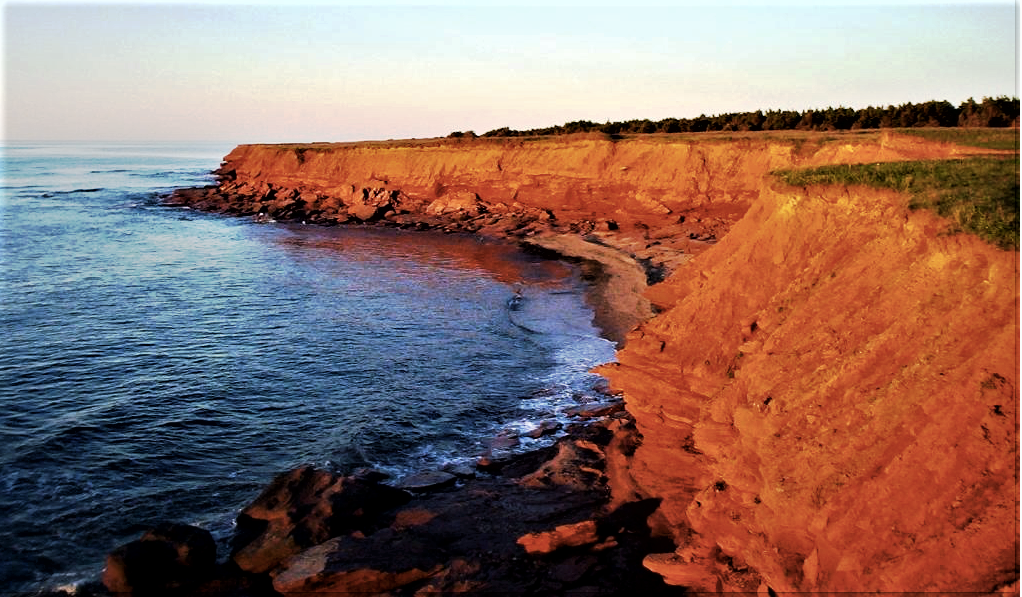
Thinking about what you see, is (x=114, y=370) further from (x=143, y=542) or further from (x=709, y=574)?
(x=709, y=574)

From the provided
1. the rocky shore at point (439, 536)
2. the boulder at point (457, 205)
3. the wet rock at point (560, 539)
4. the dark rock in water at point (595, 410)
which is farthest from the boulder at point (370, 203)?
the wet rock at point (560, 539)

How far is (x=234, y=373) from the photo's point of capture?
23469mm

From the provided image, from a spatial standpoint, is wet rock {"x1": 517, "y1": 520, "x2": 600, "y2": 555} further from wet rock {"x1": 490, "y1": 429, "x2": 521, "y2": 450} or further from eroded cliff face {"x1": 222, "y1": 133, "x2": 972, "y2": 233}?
eroded cliff face {"x1": 222, "y1": 133, "x2": 972, "y2": 233}

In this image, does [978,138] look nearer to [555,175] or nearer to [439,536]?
[439,536]

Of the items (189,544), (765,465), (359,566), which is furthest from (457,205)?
(765,465)

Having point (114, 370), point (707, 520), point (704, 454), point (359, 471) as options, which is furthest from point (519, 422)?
point (114, 370)

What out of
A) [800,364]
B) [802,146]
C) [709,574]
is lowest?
[709,574]

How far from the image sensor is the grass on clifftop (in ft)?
31.5

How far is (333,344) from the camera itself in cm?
2700

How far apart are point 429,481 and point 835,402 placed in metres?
8.57

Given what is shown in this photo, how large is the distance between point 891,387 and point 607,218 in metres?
42.9

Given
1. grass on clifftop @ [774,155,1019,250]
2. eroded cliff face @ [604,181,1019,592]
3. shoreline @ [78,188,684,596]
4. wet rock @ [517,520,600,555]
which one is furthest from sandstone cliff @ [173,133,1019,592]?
wet rock @ [517,520,600,555]

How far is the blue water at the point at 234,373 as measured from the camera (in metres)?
15.6

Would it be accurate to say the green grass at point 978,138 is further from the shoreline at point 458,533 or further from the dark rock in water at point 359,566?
the dark rock in water at point 359,566
